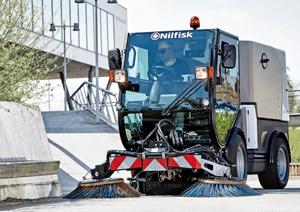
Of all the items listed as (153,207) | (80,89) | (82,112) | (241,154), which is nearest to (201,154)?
(241,154)

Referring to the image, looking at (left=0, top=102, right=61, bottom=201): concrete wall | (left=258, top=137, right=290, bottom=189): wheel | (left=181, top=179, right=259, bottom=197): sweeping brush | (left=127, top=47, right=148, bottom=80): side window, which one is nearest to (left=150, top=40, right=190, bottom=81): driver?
(left=127, top=47, right=148, bottom=80): side window

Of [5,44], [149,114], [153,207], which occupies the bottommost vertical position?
[153,207]

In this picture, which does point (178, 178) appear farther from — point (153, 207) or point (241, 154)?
point (153, 207)

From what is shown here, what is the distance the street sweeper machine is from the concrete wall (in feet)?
2.89

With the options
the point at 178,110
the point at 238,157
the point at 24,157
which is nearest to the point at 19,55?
the point at 24,157

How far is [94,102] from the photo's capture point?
46656 millimetres

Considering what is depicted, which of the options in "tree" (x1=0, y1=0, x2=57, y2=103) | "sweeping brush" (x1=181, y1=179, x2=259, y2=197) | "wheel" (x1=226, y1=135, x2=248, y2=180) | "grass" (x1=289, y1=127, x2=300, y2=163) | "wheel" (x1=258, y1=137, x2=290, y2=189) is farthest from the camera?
"grass" (x1=289, y1=127, x2=300, y2=163)

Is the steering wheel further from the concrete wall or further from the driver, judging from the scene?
the concrete wall

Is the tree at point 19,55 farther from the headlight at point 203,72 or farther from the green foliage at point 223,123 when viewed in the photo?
the green foliage at point 223,123

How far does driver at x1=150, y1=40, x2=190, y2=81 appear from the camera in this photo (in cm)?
1780

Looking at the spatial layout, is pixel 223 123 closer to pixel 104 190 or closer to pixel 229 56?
pixel 229 56

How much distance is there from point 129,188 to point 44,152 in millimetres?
2755

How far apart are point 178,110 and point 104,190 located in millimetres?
2197

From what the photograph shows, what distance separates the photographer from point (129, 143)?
18375 mm
